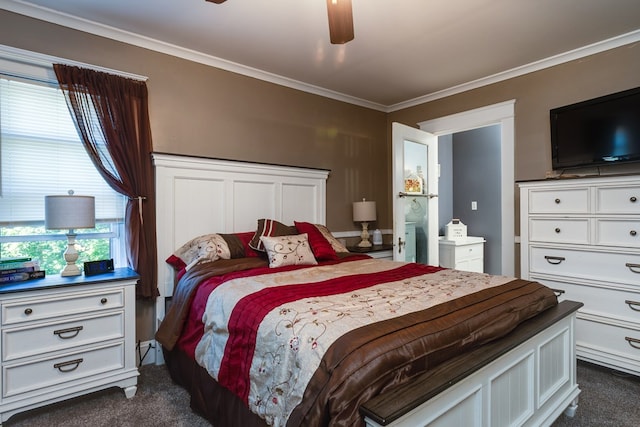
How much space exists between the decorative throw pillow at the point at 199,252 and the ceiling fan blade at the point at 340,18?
163 centimetres

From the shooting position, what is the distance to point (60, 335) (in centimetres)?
197

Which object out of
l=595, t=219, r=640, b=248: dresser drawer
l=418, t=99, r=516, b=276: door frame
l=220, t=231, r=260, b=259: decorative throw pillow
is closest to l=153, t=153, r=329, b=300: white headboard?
l=220, t=231, r=260, b=259: decorative throw pillow

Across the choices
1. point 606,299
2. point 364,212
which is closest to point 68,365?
point 364,212

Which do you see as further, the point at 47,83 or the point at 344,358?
the point at 47,83

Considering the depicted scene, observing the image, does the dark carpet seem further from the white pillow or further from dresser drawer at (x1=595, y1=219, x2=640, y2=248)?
dresser drawer at (x1=595, y1=219, x2=640, y2=248)

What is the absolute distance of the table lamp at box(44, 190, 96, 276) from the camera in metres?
2.06

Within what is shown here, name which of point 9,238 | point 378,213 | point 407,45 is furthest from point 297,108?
point 9,238

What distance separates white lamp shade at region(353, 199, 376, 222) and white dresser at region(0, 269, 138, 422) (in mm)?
2413

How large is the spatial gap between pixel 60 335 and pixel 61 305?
0.56 ft

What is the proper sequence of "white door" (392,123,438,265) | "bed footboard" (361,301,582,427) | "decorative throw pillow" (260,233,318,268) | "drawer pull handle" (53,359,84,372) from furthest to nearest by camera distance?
"white door" (392,123,438,265) → "decorative throw pillow" (260,233,318,268) → "drawer pull handle" (53,359,84,372) → "bed footboard" (361,301,582,427)

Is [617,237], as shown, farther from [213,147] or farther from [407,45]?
[213,147]

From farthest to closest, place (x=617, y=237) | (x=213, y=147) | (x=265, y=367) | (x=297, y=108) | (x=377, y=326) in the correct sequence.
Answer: (x=297, y=108) < (x=213, y=147) < (x=617, y=237) < (x=265, y=367) < (x=377, y=326)

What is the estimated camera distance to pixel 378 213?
177 inches

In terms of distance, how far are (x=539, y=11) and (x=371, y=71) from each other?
1427 mm
